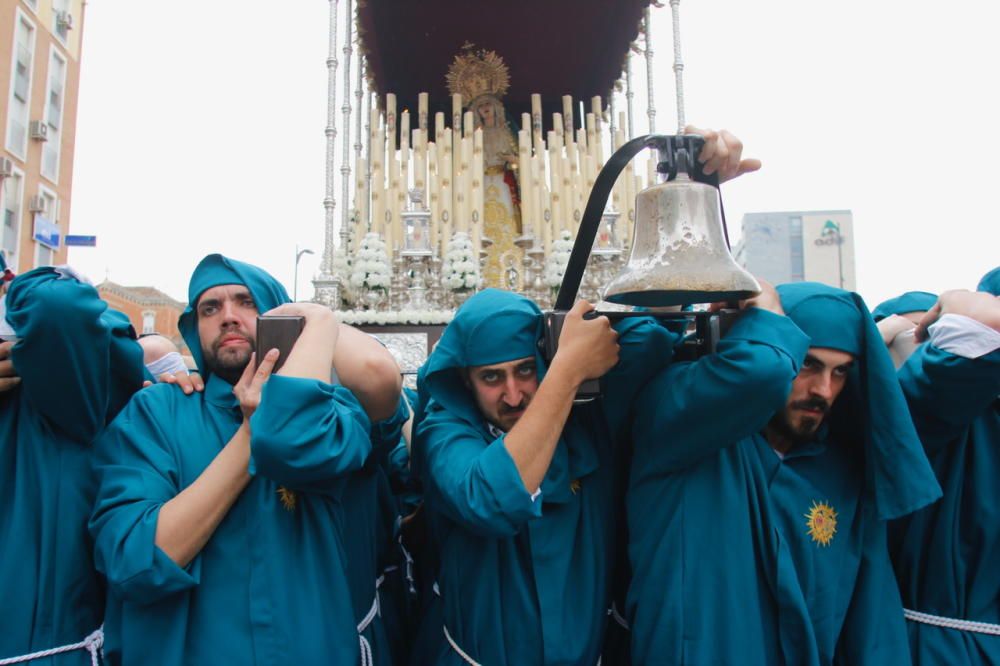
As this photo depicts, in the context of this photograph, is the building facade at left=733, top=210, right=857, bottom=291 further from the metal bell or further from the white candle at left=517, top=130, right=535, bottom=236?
the metal bell

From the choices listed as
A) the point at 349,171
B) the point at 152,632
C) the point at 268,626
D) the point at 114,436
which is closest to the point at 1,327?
the point at 114,436

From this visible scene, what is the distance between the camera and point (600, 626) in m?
1.79

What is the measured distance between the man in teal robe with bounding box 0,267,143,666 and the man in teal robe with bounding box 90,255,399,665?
10cm

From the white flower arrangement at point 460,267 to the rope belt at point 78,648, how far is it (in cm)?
505

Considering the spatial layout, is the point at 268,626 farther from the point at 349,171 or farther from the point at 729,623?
the point at 349,171

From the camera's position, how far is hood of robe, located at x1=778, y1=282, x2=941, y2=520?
171cm

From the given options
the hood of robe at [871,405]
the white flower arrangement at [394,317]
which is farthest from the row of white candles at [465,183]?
the hood of robe at [871,405]

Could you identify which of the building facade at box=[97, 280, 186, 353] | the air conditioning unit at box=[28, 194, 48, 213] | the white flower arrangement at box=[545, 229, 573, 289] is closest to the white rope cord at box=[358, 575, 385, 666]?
the white flower arrangement at box=[545, 229, 573, 289]

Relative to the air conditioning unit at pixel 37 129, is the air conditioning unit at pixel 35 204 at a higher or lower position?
lower

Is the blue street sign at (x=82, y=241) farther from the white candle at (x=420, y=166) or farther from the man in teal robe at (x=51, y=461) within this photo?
the man in teal robe at (x=51, y=461)

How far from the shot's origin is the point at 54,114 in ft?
62.0

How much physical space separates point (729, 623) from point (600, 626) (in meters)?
0.33

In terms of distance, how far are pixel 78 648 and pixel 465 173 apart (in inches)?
244

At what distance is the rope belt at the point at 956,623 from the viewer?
5.91 feet
